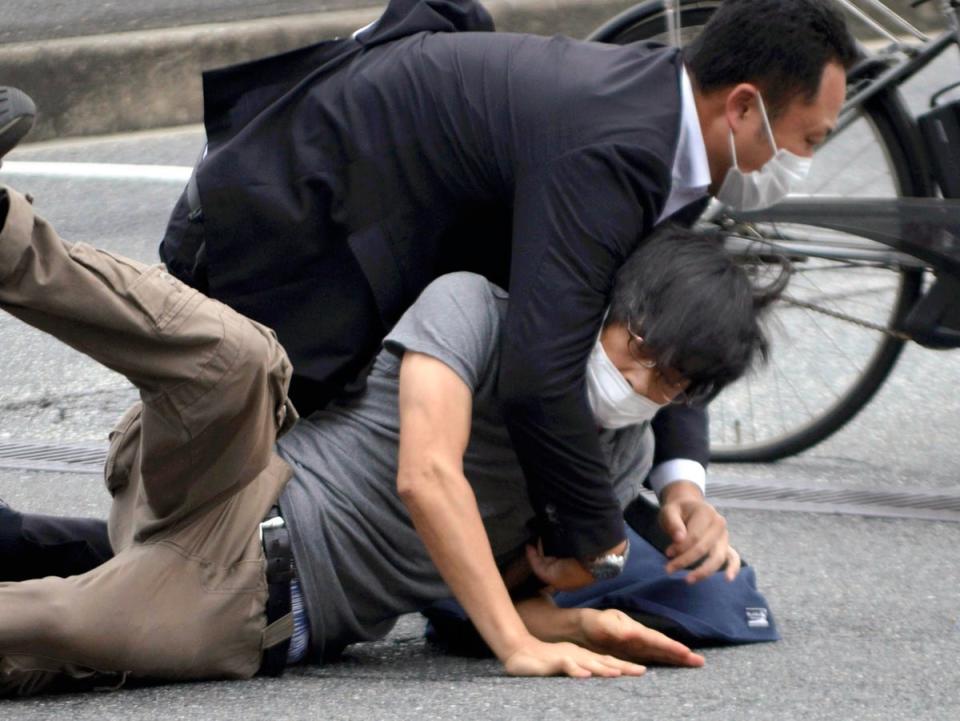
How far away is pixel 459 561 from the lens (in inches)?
93.4

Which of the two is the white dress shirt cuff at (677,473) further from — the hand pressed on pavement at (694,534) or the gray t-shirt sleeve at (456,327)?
the gray t-shirt sleeve at (456,327)

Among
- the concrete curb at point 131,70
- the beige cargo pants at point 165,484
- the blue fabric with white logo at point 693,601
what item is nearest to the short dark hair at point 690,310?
the blue fabric with white logo at point 693,601

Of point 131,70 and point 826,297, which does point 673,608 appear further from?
point 131,70

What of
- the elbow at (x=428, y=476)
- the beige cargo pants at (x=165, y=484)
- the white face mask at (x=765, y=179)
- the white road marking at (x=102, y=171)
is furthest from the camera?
the white road marking at (x=102, y=171)

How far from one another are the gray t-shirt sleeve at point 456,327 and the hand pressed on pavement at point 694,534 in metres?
0.46

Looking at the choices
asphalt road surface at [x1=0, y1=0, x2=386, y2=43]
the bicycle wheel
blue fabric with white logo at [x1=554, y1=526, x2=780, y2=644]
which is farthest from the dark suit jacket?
asphalt road surface at [x1=0, y1=0, x2=386, y2=43]

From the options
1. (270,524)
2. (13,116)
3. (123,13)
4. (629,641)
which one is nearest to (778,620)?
(629,641)

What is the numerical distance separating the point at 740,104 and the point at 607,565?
0.81 m

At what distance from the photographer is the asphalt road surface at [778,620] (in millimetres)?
2287

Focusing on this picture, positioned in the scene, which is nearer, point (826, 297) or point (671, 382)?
point (671, 382)

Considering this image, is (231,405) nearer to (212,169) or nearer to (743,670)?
(212,169)

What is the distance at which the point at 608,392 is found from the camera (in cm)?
248

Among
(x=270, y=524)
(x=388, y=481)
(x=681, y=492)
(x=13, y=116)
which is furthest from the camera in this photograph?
(x=681, y=492)

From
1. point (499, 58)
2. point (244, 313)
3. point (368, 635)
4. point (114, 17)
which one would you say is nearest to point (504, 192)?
point (499, 58)
